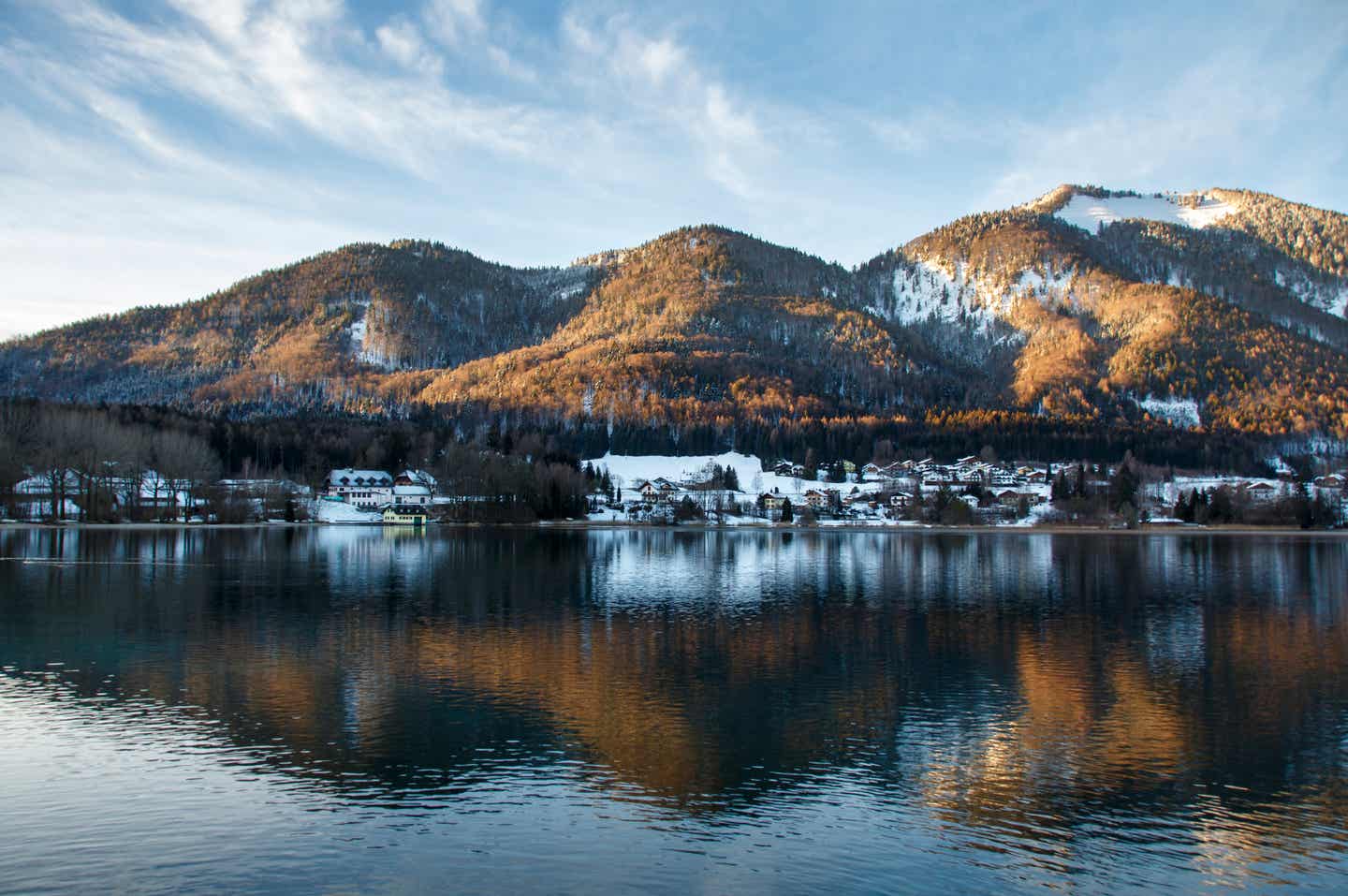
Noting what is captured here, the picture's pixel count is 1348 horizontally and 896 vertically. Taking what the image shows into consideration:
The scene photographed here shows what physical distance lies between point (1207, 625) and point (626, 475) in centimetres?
15231

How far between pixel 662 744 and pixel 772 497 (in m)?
145

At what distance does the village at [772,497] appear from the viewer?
4409 inches

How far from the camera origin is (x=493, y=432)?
181 meters

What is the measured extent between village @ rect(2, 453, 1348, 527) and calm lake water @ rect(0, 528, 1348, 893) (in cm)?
7777

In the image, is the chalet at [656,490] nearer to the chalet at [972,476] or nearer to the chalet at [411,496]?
the chalet at [411,496]

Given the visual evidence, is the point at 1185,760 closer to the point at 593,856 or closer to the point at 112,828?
the point at 593,856

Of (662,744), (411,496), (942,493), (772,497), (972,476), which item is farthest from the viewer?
(972,476)

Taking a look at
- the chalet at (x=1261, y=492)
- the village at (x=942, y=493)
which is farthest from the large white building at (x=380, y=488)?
the chalet at (x=1261, y=492)

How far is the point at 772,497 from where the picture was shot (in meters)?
162

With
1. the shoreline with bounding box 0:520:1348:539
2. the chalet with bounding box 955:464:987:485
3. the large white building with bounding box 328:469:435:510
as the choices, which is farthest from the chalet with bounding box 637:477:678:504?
the chalet with bounding box 955:464:987:485

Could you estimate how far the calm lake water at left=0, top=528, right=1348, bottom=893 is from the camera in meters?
13.0

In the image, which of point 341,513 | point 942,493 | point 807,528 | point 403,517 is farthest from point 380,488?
point 942,493

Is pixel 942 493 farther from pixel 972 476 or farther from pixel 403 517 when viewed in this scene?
pixel 403 517

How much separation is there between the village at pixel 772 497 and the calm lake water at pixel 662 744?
255 ft
